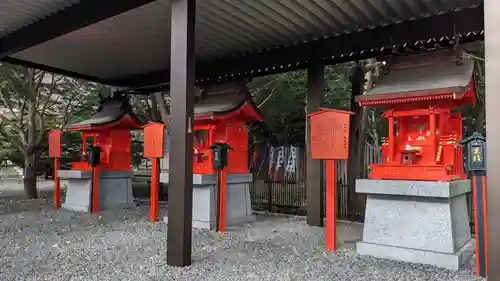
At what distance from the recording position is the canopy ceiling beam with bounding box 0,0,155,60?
6270mm

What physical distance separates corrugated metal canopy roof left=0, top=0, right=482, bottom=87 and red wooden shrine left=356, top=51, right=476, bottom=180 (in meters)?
1.31

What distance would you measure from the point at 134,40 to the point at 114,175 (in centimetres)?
472

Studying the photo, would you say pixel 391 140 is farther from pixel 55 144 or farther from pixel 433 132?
pixel 55 144

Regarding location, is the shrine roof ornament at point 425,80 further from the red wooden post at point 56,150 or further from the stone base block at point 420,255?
the red wooden post at point 56,150

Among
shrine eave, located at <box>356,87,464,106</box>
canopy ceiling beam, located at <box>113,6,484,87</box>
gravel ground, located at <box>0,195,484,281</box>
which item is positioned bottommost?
gravel ground, located at <box>0,195,484,281</box>

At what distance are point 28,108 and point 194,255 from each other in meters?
10.7

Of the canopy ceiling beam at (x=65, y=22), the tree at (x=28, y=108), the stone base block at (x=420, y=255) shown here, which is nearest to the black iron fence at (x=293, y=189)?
the stone base block at (x=420, y=255)

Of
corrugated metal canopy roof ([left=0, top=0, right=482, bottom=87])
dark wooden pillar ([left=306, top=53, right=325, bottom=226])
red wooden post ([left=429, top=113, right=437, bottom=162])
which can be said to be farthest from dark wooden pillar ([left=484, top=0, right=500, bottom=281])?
dark wooden pillar ([left=306, top=53, right=325, bottom=226])

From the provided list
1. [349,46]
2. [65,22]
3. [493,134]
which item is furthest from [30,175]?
[493,134]

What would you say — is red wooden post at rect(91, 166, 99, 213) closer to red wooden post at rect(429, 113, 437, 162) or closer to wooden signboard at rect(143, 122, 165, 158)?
wooden signboard at rect(143, 122, 165, 158)

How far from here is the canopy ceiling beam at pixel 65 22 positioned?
627cm

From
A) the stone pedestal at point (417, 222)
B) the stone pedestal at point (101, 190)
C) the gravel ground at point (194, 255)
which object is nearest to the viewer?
the gravel ground at point (194, 255)

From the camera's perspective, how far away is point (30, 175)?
13.3 meters

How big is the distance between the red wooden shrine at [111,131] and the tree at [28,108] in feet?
6.48
